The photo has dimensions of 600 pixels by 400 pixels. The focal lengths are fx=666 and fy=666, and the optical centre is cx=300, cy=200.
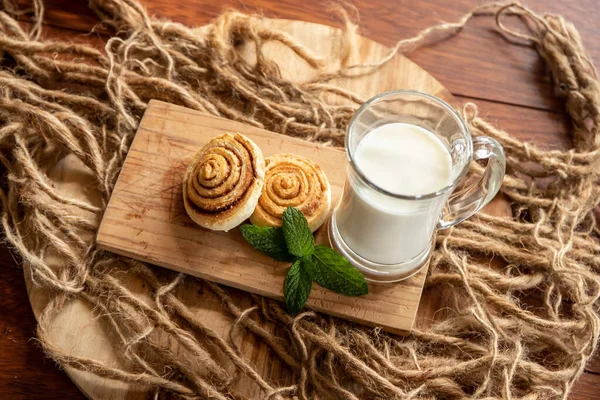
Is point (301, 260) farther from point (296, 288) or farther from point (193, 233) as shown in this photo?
point (193, 233)

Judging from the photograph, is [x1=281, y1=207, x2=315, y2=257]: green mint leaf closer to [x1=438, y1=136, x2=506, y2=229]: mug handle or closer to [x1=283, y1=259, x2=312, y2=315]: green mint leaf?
[x1=283, y1=259, x2=312, y2=315]: green mint leaf

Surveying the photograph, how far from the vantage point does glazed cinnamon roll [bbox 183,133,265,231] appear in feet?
3.74

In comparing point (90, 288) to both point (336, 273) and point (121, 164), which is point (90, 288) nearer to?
point (121, 164)

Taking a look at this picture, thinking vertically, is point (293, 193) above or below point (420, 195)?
→ below

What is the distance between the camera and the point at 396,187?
1.03 metres

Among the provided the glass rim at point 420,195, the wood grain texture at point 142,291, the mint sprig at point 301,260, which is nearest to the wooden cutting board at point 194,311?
the wood grain texture at point 142,291

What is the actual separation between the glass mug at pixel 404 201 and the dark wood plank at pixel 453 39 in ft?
1.31

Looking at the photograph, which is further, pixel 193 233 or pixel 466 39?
pixel 466 39

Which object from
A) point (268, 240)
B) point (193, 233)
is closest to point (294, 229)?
point (268, 240)

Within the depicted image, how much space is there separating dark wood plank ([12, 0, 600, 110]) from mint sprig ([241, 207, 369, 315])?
542 millimetres

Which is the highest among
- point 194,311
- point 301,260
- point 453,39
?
point 453,39

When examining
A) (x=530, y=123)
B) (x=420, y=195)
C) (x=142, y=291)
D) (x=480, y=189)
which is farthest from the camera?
(x=530, y=123)

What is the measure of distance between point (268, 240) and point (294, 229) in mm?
53

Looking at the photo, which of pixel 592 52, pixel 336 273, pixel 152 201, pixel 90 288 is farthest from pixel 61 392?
pixel 592 52
